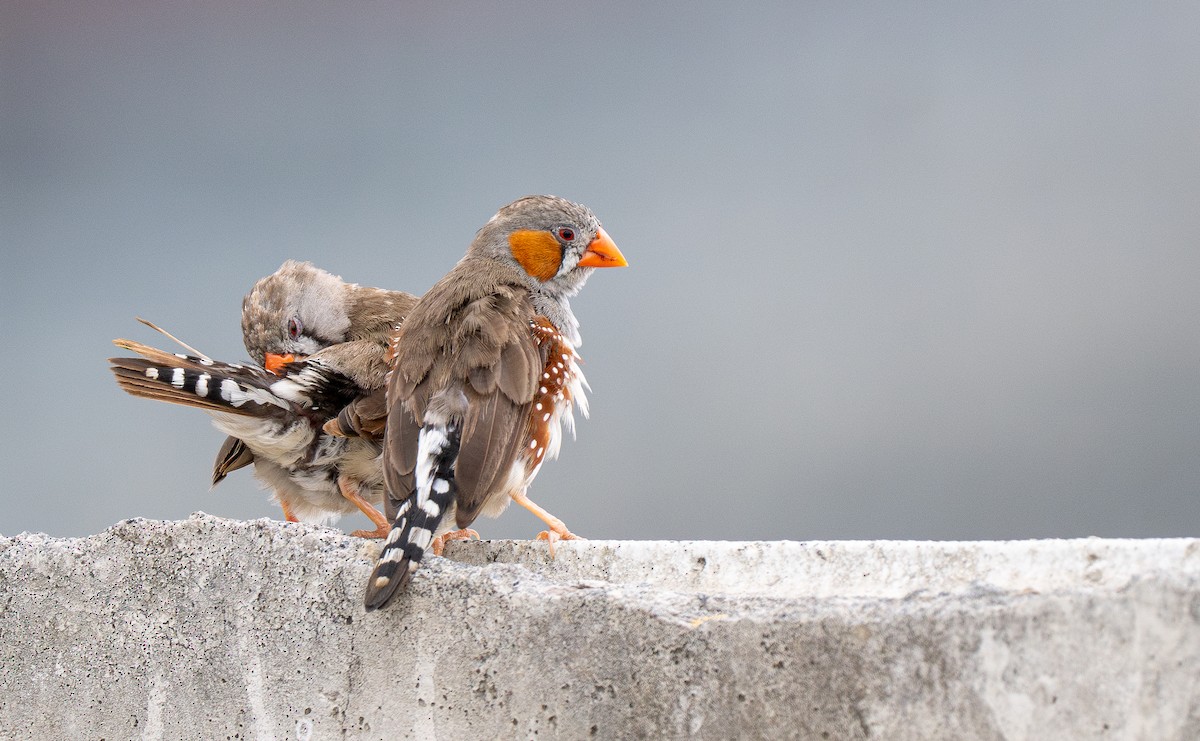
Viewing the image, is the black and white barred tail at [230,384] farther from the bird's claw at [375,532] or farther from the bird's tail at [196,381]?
the bird's claw at [375,532]

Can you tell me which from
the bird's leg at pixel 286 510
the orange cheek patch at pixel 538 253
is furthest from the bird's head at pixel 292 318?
the orange cheek patch at pixel 538 253

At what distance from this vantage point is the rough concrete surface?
6.61 ft

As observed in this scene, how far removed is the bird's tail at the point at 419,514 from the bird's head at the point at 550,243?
3.23 ft

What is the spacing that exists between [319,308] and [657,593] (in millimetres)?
2554

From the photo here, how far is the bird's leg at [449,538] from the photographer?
336 cm

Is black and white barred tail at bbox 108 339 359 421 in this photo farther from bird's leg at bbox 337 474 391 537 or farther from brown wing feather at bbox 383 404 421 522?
brown wing feather at bbox 383 404 421 522

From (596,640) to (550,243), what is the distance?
1.90 meters

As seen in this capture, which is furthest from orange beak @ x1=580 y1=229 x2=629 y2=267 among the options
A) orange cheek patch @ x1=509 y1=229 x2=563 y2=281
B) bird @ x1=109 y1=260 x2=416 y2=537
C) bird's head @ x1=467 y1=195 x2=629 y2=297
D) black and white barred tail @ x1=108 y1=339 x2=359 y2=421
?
black and white barred tail @ x1=108 y1=339 x2=359 y2=421

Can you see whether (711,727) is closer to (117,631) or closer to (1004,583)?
(1004,583)

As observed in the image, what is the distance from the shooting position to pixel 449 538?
346 cm

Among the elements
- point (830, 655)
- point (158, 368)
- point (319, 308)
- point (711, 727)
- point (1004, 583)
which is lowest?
point (711, 727)

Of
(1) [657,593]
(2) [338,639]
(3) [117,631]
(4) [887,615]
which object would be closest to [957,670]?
(4) [887,615]

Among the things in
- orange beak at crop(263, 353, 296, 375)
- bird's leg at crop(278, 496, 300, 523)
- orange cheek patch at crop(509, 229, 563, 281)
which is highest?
orange cheek patch at crop(509, 229, 563, 281)

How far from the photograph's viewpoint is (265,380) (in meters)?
3.73
